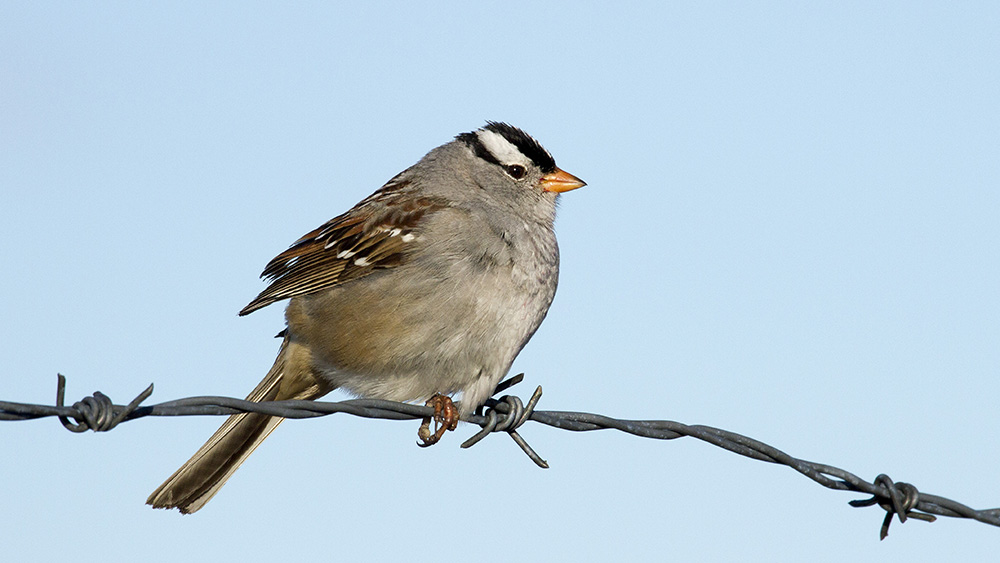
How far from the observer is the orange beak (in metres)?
6.13

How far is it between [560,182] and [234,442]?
2.40m

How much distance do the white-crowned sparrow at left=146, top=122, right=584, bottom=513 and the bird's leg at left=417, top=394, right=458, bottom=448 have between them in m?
0.08

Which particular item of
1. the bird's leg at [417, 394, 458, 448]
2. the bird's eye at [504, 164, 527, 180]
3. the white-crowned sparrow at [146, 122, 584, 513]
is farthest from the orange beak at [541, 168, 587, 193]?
the bird's leg at [417, 394, 458, 448]

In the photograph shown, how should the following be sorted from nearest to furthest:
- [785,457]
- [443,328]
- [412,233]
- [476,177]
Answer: [785,457] < [443,328] < [412,233] < [476,177]

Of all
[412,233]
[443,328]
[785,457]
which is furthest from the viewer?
[412,233]

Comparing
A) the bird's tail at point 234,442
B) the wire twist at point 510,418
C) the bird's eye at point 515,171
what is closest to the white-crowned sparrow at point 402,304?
the bird's tail at point 234,442

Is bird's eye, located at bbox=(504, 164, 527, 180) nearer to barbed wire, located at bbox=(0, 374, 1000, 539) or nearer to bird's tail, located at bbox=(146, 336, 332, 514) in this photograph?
bird's tail, located at bbox=(146, 336, 332, 514)

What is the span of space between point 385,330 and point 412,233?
0.57 metres

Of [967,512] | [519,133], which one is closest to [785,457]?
[967,512]

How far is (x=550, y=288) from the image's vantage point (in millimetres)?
5375

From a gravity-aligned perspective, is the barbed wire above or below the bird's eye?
below

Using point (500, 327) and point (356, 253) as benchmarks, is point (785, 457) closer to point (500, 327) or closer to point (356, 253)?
point (500, 327)

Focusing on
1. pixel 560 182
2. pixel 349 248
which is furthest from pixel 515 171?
pixel 349 248

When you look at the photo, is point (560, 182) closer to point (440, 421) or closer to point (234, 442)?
point (440, 421)
